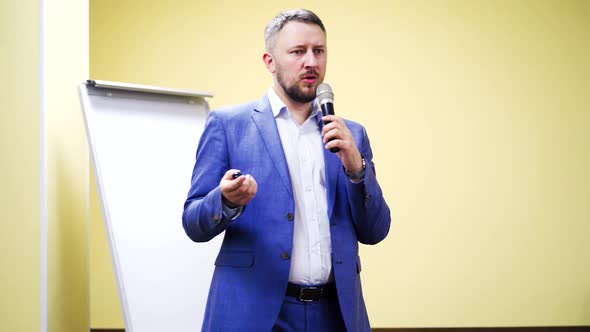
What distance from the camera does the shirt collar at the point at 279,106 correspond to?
1.67m

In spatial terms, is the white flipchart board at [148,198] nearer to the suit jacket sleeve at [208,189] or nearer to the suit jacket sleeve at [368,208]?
the suit jacket sleeve at [208,189]

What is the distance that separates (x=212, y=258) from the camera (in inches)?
112

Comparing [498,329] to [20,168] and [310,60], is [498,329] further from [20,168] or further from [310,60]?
[20,168]

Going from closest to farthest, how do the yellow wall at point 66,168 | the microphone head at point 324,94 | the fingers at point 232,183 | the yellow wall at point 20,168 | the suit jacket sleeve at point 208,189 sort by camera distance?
the fingers at point 232,183, the suit jacket sleeve at point 208,189, the microphone head at point 324,94, the yellow wall at point 20,168, the yellow wall at point 66,168

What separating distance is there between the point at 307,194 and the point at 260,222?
143 millimetres

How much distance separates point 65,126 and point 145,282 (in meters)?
0.71

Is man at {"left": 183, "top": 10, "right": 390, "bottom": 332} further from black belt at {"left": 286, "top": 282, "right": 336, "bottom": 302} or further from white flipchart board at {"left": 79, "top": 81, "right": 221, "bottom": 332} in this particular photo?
white flipchart board at {"left": 79, "top": 81, "right": 221, "bottom": 332}

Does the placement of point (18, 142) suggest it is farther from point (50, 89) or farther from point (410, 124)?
point (410, 124)

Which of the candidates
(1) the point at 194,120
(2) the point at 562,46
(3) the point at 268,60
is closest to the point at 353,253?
(3) the point at 268,60

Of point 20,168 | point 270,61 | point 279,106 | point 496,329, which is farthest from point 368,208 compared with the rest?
point 496,329

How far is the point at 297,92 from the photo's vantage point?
1.64 m

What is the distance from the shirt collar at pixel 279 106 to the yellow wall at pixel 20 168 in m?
0.72

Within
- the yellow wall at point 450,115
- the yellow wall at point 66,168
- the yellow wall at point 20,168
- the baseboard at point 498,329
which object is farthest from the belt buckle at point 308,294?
the baseboard at point 498,329

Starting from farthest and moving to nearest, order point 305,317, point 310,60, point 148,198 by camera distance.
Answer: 1. point 148,198
2. point 310,60
3. point 305,317
